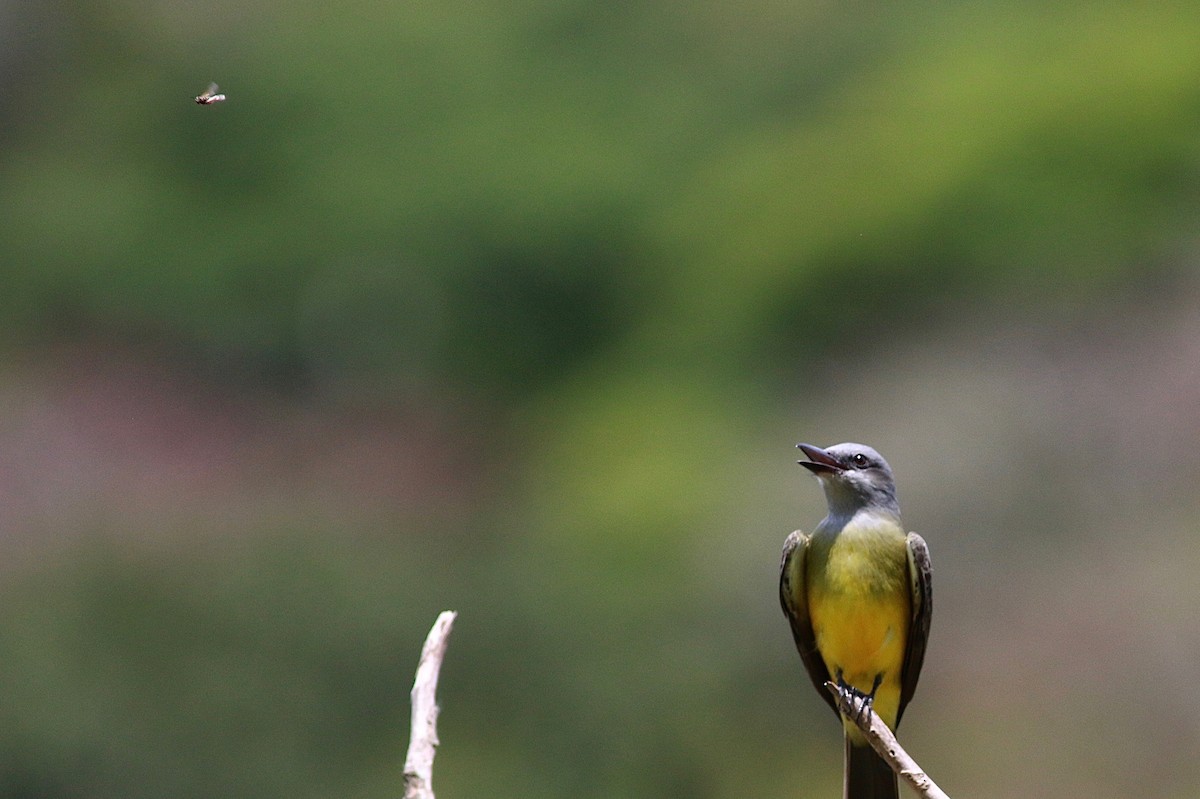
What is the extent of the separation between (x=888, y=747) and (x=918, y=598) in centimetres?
116

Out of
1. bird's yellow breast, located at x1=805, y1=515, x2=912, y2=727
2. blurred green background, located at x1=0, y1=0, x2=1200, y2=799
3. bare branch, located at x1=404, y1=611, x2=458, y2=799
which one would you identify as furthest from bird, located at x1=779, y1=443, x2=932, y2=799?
blurred green background, located at x1=0, y1=0, x2=1200, y2=799

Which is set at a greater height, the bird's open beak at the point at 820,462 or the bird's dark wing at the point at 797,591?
the bird's open beak at the point at 820,462

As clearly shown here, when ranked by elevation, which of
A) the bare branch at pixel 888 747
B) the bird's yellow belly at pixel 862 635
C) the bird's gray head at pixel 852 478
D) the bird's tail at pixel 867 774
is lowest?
the bird's tail at pixel 867 774

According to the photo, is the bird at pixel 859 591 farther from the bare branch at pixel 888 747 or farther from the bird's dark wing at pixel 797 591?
the bare branch at pixel 888 747

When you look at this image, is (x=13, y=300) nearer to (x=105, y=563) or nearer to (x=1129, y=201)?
(x=105, y=563)

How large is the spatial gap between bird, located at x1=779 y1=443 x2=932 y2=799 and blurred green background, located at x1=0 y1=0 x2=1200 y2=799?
5.30 m

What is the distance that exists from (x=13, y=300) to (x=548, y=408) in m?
6.17

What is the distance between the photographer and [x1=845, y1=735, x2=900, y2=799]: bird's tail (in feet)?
17.5

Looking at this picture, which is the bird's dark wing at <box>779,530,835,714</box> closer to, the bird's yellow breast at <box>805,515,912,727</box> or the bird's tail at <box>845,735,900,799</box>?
the bird's yellow breast at <box>805,515,912,727</box>

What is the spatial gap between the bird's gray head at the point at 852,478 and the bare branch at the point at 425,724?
2042 millimetres

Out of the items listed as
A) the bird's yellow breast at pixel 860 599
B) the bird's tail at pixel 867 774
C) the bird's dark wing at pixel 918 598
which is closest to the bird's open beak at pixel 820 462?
the bird's yellow breast at pixel 860 599

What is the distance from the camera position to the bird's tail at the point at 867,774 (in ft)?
17.5

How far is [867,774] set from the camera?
212 inches

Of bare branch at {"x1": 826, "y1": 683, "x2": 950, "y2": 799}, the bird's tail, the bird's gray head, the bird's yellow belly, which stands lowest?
the bird's tail
